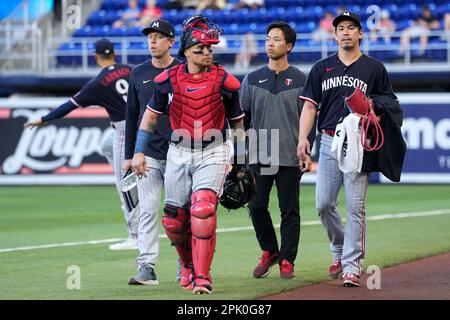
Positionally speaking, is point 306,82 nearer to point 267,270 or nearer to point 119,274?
point 267,270

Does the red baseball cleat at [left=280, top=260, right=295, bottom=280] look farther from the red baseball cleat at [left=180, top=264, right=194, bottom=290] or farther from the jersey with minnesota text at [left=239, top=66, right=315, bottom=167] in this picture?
the red baseball cleat at [left=180, top=264, right=194, bottom=290]

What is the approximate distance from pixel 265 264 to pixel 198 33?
2.49m

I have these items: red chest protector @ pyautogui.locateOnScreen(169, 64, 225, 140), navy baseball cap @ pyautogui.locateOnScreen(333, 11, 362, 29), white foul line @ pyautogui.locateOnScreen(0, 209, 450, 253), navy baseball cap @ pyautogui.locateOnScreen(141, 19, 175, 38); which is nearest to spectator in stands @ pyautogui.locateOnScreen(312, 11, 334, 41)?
white foul line @ pyautogui.locateOnScreen(0, 209, 450, 253)

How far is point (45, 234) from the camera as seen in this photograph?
47.5 feet

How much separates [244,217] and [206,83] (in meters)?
7.89

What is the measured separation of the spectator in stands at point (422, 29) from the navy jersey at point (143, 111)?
1602 centimetres

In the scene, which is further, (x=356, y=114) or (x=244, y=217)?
(x=244, y=217)

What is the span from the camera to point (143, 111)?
1007 centimetres

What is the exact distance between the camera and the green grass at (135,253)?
9406 mm

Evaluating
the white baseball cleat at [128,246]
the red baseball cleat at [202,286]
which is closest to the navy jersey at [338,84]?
the red baseball cleat at [202,286]

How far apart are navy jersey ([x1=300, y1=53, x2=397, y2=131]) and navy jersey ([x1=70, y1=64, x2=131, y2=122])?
3.63m

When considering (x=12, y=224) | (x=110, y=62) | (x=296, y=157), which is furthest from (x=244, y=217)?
(x=296, y=157)

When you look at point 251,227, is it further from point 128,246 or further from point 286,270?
point 286,270

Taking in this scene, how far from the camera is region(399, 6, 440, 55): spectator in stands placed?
25.5 meters
